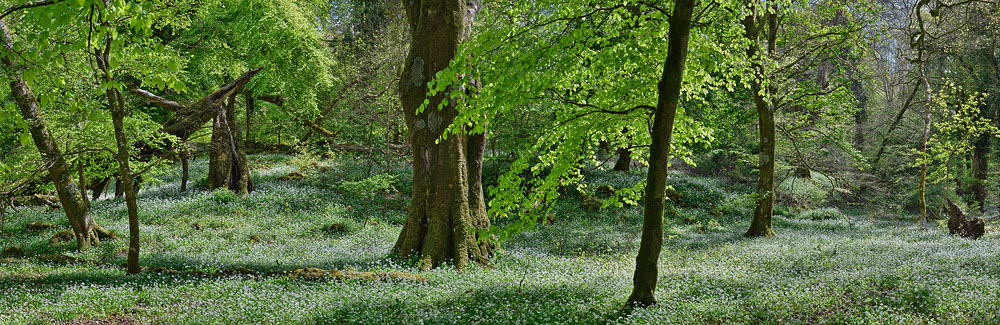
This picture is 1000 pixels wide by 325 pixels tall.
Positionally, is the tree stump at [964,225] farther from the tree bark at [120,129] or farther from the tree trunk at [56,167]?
the tree trunk at [56,167]

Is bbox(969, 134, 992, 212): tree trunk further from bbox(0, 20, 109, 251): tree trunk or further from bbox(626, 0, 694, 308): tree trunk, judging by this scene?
bbox(0, 20, 109, 251): tree trunk

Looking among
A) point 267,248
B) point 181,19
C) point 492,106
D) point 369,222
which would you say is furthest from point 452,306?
point 181,19

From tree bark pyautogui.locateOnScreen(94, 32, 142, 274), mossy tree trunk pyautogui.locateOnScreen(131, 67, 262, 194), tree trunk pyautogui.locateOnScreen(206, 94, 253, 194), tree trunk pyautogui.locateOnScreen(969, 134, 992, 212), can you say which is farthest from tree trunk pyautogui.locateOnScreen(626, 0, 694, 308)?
tree trunk pyautogui.locateOnScreen(969, 134, 992, 212)

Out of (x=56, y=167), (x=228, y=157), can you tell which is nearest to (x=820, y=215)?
(x=228, y=157)

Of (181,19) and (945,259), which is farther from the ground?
(181,19)

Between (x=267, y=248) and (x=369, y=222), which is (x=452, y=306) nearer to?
(x=267, y=248)

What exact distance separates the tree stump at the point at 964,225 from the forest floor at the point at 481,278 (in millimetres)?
681

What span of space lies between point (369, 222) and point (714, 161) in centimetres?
2402

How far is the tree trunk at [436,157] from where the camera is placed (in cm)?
1026

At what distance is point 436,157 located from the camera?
34.2 ft

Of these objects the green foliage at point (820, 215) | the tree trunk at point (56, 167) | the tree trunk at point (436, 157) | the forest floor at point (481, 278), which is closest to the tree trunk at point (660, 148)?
the forest floor at point (481, 278)

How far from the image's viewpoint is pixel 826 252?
1186 centimetres

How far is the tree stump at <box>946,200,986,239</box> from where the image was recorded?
15250 mm

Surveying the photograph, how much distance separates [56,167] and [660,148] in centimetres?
1301
